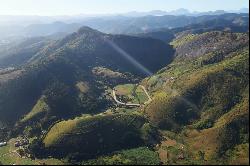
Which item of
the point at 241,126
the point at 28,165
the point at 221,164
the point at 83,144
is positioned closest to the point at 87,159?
the point at 83,144

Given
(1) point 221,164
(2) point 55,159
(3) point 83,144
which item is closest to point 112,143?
(3) point 83,144

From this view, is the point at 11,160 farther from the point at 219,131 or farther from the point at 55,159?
the point at 219,131

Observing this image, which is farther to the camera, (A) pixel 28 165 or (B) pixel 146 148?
(B) pixel 146 148

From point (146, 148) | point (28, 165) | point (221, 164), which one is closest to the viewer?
point (221, 164)

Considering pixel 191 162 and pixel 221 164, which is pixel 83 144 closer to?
pixel 191 162

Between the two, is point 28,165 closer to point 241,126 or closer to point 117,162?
point 117,162

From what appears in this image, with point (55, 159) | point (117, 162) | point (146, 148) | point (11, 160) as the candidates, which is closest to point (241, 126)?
point (146, 148)

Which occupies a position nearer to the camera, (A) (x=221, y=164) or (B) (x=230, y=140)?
(A) (x=221, y=164)

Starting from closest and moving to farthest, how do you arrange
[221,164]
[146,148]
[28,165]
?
1. [221,164]
2. [28,165]
3. [146,148]
